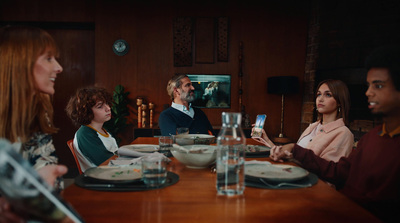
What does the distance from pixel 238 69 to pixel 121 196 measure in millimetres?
3946

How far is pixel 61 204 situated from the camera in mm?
638

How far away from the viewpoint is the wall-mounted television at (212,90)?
4648mm

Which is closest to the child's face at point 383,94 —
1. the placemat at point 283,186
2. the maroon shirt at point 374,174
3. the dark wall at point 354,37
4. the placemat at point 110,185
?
→ the maroon shirt at point 374,174

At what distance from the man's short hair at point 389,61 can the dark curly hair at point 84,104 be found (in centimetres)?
165

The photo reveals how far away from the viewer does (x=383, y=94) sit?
1090mm

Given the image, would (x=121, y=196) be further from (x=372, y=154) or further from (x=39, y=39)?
(x=372, y=154)

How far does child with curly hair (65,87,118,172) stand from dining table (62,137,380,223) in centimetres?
83

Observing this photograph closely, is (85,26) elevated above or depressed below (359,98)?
above

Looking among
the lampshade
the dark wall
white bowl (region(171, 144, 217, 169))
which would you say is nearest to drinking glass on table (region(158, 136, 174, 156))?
white bowl (region(171, 144, 217, 169))

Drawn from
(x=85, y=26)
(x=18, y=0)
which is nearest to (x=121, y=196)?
(x=85, y=26)

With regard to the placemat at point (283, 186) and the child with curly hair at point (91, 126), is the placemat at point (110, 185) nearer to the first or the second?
the placemat at point (283, 186)

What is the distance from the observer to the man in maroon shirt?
1080 mm

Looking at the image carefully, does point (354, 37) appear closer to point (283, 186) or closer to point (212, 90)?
point (212, 90)

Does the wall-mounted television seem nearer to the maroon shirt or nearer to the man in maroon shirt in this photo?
the maroon shirt
